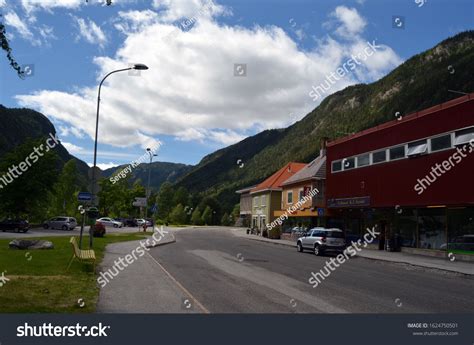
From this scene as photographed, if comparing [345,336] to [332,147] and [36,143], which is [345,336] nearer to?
[332,147]

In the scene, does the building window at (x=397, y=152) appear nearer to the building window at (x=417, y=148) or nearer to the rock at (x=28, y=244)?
the building window at (x=417, y=148)

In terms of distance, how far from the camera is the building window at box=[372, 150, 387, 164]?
100ft

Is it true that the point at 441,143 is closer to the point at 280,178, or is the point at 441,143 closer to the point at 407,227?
the point at 407,227

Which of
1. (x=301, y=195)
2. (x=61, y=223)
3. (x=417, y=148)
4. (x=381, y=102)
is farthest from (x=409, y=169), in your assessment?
(x=381, y=102)

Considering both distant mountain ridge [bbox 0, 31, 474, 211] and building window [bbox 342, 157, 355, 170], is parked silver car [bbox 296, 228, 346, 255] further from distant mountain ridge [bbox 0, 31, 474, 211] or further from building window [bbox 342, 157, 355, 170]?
distant mountain ridge [bbox 0, 31, 474, 211]

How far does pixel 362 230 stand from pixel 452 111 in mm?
12317

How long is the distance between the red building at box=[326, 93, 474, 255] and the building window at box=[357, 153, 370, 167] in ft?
0.24

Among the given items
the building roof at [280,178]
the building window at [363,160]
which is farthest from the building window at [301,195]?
the building roof at [280,178]

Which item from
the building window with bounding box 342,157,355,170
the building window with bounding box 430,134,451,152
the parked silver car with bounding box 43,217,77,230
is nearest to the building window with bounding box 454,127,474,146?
the building window with bounding box 430,134,451,152

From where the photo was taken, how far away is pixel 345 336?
270 inches

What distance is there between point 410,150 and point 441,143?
2.69 meters

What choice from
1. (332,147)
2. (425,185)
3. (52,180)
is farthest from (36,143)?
(425,185)

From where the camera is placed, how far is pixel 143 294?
10961 mm

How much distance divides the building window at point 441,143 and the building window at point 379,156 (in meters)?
4.66
